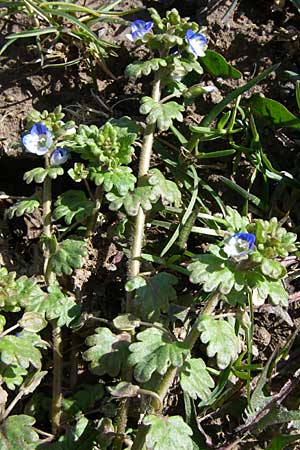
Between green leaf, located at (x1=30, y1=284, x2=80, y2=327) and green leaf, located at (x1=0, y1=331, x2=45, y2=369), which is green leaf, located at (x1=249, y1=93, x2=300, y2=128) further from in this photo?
green leaf, located at (x1=0, y1=331, x2=45, y2=369)

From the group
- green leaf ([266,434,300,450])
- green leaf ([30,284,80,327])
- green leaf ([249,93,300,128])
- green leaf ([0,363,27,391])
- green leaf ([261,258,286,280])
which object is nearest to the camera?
green leaf ([261,258,286,280])

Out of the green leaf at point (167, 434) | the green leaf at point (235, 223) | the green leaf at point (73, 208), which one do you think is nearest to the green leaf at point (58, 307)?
the green leaf at point (73, 208)

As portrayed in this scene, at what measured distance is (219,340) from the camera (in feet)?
6.69

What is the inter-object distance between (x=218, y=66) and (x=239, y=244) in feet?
3.83

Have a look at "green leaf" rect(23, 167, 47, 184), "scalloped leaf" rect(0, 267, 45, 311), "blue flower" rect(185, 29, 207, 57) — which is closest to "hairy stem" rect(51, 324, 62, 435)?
"scalloped leaf" rect(0, 267, 45, 311)

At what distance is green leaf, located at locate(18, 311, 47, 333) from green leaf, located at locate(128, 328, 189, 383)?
0.34 meters

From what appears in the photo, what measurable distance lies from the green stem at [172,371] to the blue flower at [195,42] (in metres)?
0.88

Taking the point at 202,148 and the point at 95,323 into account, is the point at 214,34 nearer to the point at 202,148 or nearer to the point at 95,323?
the point at 202,148

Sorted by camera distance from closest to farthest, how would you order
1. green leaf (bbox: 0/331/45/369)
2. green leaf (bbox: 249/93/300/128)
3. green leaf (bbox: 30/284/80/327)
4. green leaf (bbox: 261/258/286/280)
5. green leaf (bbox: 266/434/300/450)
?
green leaf (bbox: 261/258/286/280), green leaf (bbox: 0/331/45/369), green leaf (bbox: 30/284/80/327), green leaf (bbox: 266/434/300/450), green leaf (bbox: 249/93/300/128)

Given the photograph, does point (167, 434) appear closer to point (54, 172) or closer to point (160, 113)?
point (54, 172)

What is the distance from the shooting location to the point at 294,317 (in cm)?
280

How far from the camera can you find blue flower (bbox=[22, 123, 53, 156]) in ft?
7.79

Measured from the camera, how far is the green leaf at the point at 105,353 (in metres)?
2.23

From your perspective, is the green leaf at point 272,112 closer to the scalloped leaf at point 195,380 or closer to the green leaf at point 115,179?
the green leaf at point 115,179
